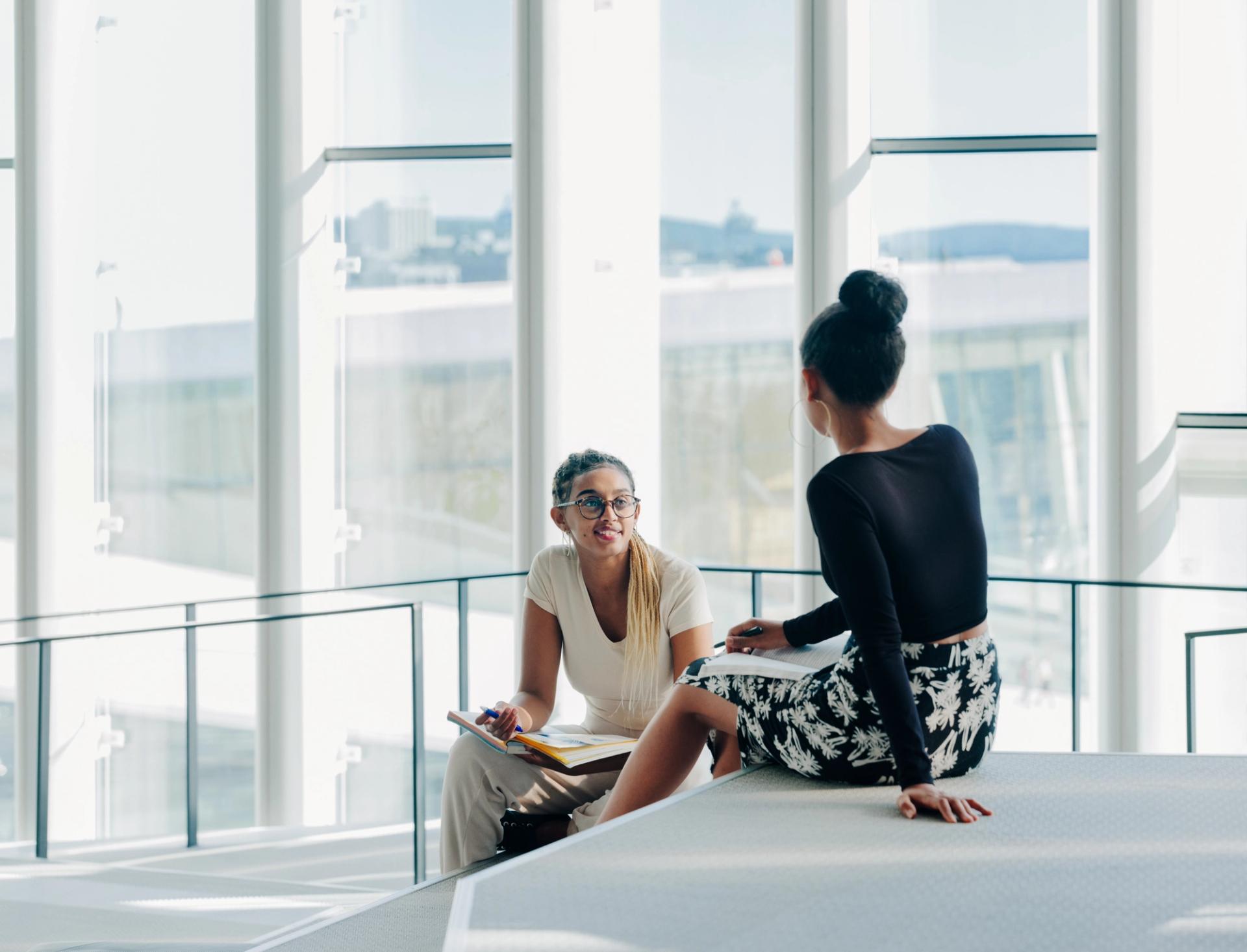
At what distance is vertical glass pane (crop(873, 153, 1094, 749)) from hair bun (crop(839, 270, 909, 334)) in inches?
131

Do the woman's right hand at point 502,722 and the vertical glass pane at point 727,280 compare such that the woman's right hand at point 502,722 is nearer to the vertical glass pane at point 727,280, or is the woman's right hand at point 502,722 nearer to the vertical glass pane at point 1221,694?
the vertical glass pane at point 727,280

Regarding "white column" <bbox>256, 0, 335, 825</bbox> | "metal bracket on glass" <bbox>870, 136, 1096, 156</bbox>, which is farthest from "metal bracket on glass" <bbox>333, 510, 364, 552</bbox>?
"metal bracket on glass" <bbox>870, 136, 1096, 156</bbox>

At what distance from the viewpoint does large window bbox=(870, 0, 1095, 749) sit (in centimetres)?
496

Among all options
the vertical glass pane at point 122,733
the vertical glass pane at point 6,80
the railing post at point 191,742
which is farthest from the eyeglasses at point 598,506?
the vertical glass pane at point 6,80

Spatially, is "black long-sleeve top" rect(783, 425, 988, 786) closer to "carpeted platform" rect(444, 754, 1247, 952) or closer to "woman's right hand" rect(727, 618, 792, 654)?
"carpeted platform" rect(444, 754, 1247, 952)

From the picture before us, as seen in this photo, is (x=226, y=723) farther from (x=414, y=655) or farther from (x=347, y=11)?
(x=347, y=11)

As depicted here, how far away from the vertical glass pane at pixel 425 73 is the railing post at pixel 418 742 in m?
2.88

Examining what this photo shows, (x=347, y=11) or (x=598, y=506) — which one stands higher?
(x=347, y=11)

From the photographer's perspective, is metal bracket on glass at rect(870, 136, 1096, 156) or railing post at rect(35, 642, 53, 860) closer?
railing post at rect(35, 642, 53, 860)

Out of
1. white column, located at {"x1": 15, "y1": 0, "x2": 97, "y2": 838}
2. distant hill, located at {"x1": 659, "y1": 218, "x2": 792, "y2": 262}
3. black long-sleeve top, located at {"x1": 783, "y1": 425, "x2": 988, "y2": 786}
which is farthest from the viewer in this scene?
white column, located at {"x1": 15, "y1": 0, "x2": 97, "y2": 838}

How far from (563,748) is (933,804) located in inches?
30.7

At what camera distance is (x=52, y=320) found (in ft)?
18.1

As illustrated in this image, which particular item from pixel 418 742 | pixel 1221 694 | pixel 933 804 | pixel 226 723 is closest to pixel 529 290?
pixel 418 742

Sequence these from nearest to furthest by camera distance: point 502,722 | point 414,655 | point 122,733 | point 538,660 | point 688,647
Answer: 1. point 502,722
2. point 688,647
3. point 538,660
4. point 414,655
5. point 122,733
